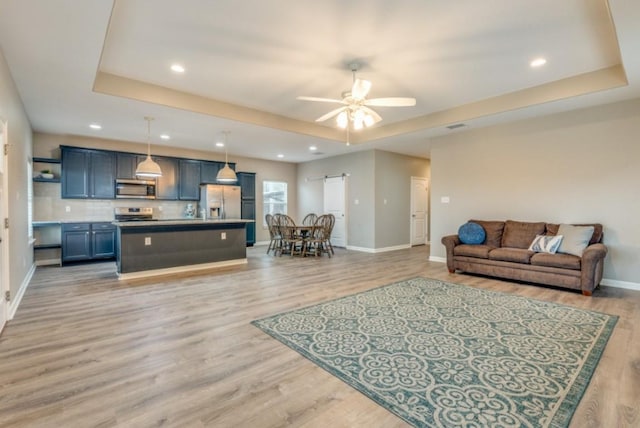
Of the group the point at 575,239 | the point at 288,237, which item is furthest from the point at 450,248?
the point at 288,237

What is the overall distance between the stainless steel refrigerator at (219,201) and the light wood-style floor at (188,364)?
12.0 ft

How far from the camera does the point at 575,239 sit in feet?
14.2

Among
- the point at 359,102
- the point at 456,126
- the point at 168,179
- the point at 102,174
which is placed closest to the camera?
the point at 359,102

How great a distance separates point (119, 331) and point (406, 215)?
7282mm

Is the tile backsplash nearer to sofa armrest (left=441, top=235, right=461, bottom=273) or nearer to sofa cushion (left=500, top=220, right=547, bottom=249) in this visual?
sofa armrest (left=441, top=235, right=461, bottom=273)

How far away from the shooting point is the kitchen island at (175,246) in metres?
4.96

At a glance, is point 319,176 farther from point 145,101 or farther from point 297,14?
point 297,14

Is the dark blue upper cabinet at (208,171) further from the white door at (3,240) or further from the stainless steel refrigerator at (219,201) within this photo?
the white door at (3,240)

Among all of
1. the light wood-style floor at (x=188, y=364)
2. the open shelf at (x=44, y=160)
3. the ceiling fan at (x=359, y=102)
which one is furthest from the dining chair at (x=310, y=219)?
the open shelf at (x=44, y=160)

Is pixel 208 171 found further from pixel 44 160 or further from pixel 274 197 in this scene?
pixel 44 160

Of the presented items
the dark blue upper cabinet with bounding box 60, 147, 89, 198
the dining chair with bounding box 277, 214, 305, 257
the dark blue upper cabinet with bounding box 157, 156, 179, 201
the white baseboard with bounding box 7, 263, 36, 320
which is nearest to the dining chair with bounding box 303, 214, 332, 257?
the dining chair with bounding box 277, 214, 305, 257

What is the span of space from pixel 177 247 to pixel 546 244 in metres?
5.90

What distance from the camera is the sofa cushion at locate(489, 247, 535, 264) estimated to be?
4519 millimetres

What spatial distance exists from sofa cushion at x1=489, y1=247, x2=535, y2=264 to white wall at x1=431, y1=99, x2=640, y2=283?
3.04 feet
